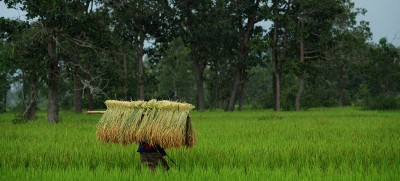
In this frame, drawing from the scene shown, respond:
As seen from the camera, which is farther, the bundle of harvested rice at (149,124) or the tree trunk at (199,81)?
the tree trunk at (199,81)

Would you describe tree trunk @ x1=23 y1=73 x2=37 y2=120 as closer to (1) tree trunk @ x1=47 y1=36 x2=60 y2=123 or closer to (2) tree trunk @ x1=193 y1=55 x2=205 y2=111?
(1) tree trunk @ x1=47 y1=36 x2=60 y2=123

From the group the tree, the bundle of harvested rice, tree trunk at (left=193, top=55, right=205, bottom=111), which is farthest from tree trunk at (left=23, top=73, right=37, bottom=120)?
tree trunk at (left=193, top=55, right=205, bottom=111)

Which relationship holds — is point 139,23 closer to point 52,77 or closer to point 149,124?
point 52,77

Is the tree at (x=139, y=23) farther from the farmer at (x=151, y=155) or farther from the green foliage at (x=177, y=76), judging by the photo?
the farmer at (x=151, y=155)

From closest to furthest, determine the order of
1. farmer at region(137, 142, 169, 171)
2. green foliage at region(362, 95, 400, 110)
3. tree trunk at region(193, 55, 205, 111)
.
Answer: farmer at region(137, 142, 169, 171) < green foliage at region(362, 95, 400, 110) < tree trunk at region(193, 55, 205, 111)

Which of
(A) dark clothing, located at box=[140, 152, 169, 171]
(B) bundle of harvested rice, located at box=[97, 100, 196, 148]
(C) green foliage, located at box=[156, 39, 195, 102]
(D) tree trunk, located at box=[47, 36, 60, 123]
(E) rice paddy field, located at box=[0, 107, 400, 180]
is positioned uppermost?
(C) green foliage, located at box=[156, 39, 195, 102]

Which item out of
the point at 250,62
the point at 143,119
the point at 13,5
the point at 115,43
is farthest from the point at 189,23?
the point at 143,119

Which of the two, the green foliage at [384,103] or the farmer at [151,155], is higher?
the green foliage at [384,103]

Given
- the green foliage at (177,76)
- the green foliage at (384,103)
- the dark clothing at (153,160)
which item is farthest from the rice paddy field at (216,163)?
the green foliage at (177,76)

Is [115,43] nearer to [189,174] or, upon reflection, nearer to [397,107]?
[189,174]

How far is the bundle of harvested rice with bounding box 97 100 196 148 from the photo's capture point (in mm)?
7516

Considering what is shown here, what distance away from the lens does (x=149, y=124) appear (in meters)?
7.73

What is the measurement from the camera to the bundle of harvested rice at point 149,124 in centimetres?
752

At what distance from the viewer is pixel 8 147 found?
1205 cm
